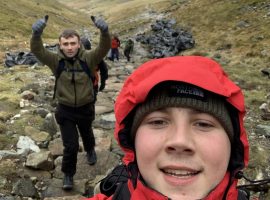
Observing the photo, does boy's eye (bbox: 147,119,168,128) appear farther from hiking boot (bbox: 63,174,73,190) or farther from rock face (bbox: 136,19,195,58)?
rock face (bbox: 136,19,195,58)

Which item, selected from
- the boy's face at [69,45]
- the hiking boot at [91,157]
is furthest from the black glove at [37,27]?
the hiking boot at [91,157]

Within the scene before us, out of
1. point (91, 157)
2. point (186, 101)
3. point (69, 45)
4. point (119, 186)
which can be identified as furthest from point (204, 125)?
point (91, 157)

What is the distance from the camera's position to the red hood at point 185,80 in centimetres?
255

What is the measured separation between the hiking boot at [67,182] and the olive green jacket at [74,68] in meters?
1.28

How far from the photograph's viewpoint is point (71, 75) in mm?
6762

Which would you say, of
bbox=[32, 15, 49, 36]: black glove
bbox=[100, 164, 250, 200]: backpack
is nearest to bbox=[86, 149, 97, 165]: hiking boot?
bbox=[32, 15, 49, 36]: black glove

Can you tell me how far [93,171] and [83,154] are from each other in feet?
2.27

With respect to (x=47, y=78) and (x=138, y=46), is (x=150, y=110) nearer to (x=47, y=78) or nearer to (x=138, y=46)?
(x=47, y=78)

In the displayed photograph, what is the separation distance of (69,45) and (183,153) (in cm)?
444

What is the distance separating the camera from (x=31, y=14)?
213 ft

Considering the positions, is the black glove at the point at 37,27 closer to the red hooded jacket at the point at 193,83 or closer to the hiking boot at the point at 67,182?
the hiking boot at the point at 67,182

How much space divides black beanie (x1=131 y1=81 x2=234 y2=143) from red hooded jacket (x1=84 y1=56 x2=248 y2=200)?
0.22 ft

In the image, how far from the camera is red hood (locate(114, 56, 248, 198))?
2549mm

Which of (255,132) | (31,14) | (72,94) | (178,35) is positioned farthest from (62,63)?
(31,14)
